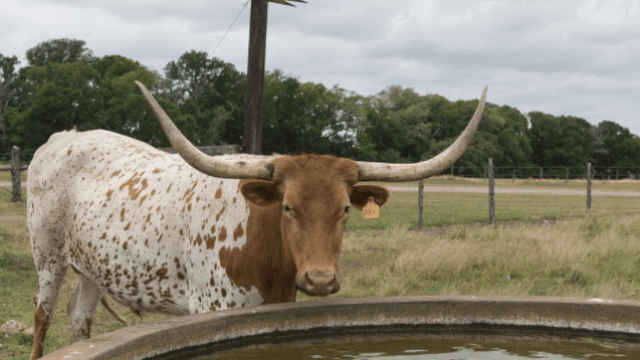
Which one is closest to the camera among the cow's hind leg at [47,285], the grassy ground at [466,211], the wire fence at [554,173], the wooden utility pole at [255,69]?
the cow's hind leg at [47,285]

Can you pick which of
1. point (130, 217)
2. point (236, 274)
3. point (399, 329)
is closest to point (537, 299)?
point (399, 329)

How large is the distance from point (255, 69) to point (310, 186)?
17.1 feet

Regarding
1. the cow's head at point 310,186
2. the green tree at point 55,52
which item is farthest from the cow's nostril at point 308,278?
the green tree at point 55,52

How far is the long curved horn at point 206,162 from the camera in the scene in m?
3.50

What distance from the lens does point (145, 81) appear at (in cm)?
5188

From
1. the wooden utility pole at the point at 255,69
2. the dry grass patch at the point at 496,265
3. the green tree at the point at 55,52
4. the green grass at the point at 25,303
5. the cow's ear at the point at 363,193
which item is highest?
the green tree at the point at 55,52

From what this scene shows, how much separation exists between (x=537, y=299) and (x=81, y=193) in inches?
137

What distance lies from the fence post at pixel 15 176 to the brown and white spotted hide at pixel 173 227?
11.7m

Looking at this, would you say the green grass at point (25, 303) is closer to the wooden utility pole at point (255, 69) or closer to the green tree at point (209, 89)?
the wooden utility pole at point (255, 69)

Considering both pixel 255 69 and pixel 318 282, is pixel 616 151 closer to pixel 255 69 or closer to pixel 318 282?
pixel 255 69

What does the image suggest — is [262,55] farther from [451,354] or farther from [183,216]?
[451,354]

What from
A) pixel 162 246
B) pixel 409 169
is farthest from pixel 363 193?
pixel 162 246

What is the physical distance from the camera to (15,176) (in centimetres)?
1641

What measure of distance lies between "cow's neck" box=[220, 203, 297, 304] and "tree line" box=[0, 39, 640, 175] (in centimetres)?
4268
